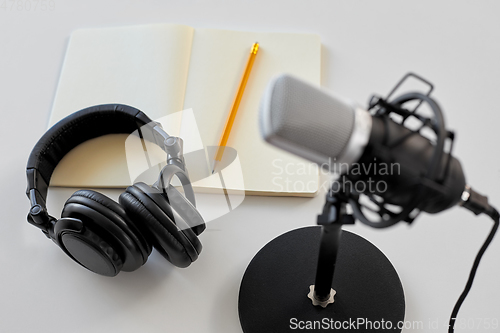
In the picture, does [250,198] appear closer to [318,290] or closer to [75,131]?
[318,290]

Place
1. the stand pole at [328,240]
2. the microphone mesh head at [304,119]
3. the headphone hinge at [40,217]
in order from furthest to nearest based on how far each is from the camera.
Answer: the headphone hinge at [40,217] → the stand pole at [328,240] → the microphone mesh head at [304,119]

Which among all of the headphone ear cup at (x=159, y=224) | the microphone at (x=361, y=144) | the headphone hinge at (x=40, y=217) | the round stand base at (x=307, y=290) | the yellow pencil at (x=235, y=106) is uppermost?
the microphone at (x=361, y=144)

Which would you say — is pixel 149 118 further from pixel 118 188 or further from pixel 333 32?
pixel 333 32

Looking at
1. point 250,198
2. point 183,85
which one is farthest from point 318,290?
point 183,85

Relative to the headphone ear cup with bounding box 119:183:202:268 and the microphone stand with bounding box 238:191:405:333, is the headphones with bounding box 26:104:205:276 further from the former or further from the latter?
the microphone stand with bounding box 238:191:405:333

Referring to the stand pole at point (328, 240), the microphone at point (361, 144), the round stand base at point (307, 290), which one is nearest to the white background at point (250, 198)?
the round stand base at point (307, 290)

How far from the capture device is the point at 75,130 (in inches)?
31.1

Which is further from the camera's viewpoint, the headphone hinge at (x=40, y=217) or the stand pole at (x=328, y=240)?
the headphone hinge at (x=40, y=217)

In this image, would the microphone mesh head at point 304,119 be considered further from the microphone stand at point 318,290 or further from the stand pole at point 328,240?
the microphone stand at point 318,290

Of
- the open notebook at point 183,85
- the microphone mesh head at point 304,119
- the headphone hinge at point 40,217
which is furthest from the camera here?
the open notebook at point 183,85

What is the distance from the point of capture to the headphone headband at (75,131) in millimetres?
727

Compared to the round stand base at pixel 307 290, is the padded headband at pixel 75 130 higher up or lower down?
higher up

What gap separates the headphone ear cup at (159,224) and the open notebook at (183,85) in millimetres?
144

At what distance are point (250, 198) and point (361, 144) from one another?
380 mm
